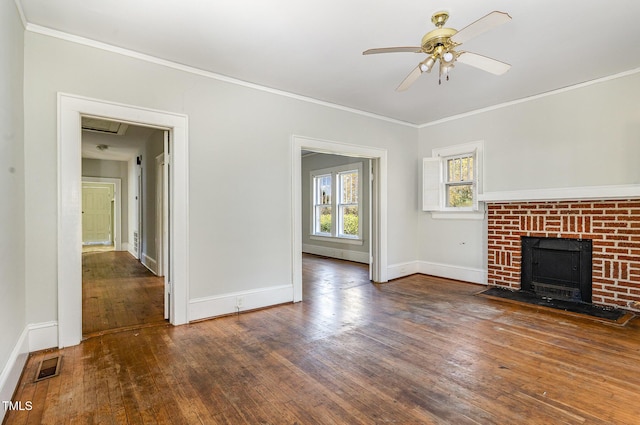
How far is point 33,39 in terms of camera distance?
8.55ft

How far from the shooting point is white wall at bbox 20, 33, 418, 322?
2631mm

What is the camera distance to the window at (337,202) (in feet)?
24.2

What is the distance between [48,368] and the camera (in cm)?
235

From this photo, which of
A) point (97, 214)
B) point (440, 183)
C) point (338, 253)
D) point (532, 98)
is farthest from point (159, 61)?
point (97, 214)

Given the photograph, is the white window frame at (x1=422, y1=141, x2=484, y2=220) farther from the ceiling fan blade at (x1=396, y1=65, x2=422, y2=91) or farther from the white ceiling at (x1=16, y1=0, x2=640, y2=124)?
the ceiling fan blade at (x1=396, y1=65, x2=422, y2=91)

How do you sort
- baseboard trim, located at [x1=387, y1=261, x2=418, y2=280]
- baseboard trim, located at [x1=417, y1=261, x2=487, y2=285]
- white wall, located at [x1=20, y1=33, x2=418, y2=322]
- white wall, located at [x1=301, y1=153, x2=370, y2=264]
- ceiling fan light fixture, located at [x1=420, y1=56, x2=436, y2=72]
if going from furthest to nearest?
1. white wall, located at [x1=301, y1=153, x2=370, y2=264]
2. baseboard trim, located at [x1=387, y1=261, x2=418, y2=280]
3. baseboard trim, located at [x1=417, y1=261, x2=487, y2=285]
4. white wall, located at [x1=20, y1=33, x2=418, y2=322]
5. ceiling fan light fixture, located at [x1=420, y1=56, x2=436, y2=72]

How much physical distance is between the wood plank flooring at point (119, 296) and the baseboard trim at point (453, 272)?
4123 mm

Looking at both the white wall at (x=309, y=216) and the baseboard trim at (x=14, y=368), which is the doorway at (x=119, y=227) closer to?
the baseboard trim at (x=14, y=368)

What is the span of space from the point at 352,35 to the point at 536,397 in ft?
9.67

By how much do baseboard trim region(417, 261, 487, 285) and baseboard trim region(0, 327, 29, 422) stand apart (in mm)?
5143

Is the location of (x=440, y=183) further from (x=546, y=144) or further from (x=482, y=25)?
(x=482, y=25)

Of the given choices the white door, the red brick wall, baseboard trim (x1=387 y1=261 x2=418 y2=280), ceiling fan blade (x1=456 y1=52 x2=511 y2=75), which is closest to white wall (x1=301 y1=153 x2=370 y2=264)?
baseboard trim (x1=387 y1=261 x2=418 y2=280)

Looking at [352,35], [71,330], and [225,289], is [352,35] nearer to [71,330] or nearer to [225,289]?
[225,289]

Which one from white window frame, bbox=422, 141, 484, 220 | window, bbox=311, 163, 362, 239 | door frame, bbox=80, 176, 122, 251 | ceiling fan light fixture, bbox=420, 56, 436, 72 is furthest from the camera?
door frame, bbox=80, 176, 122, 251
